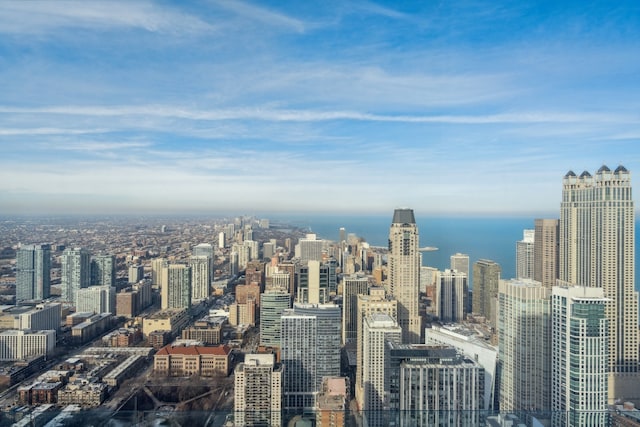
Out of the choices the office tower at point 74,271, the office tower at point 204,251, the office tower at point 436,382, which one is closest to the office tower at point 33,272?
the office tower at point 74,271

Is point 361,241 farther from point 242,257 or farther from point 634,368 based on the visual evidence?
point 634,368

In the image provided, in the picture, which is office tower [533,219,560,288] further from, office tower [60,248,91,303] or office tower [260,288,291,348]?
office tower [60,248,91,303]

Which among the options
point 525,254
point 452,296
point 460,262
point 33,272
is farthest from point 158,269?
point 525,254

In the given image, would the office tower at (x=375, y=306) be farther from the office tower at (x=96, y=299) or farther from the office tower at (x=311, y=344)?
the office tower at (x=96, y=299)

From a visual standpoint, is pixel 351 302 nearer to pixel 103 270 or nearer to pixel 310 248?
pixel 310 248

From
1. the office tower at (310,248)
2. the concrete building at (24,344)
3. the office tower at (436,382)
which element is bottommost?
the concrete building at (24,344)

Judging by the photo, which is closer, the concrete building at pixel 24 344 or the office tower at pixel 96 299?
the concrete building at pixel 24 344

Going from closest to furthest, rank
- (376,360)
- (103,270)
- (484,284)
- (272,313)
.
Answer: (376,360) → (272,313) → (103,270) → (484,284)

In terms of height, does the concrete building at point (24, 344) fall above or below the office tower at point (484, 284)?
below
